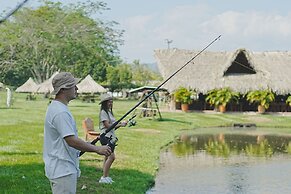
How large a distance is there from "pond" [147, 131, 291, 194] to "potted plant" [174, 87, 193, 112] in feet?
49.4

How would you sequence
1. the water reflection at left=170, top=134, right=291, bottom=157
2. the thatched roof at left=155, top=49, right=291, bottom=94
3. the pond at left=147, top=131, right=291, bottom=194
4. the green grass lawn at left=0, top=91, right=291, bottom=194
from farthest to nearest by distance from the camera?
the thatched roof at left=155, top=49, right=291, bottom=94 → the water reflection at left=170, top=134, right=291, bottom=157 → the pond at left=147, top=131, right=291, bottom=194 → the green grass lawn at left=0, top=91, right=291, bottom=194

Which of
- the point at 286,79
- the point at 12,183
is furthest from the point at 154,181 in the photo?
the point at 286,79

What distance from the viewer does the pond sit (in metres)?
11.5

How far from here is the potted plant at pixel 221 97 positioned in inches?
1463

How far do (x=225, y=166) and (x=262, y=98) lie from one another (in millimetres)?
23291

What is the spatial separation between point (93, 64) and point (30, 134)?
50720 millimetres

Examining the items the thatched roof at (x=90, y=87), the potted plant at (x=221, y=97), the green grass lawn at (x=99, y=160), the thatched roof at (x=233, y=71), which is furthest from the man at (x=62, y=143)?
the thatched roof at (x=90, y=87)

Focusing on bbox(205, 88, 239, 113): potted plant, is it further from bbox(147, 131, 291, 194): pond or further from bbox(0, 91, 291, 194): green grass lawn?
bbox(147, 131, 291, 194): pond

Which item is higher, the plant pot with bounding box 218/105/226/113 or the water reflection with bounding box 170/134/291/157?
the plant pot with bounding box 218/105/226/113

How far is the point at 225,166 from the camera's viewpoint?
14672mm

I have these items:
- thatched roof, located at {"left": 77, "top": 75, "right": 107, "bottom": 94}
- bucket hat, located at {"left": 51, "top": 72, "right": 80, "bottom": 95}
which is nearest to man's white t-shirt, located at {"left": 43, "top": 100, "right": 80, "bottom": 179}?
bucket hat, located at {"left": 51, "top": 72, "right": 80, "bottom": 95}

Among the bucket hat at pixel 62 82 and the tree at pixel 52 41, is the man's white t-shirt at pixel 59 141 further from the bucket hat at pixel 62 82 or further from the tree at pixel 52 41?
the tree at pixel 52 41

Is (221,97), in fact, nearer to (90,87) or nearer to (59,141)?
(90,87)

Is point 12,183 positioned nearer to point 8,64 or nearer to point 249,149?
point 249,149
